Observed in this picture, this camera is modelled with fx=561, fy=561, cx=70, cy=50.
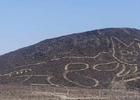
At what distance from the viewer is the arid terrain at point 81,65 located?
287ft

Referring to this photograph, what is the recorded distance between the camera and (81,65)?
3866 inches

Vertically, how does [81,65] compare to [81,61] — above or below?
below

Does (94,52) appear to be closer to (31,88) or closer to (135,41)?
(135,41)

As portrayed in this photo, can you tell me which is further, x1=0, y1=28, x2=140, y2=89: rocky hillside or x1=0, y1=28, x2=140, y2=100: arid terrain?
x1=0, y1=28, x2=140, y2=89: rocky hillside

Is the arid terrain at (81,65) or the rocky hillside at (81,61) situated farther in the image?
the rocky hillside at (81,61)

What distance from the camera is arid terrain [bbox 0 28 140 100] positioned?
287 feet

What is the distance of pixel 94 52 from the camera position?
4050 inches

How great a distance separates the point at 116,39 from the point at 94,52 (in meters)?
6.04

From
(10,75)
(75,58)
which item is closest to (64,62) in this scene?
(75,58)

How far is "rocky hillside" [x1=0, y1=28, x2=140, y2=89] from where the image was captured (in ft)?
301

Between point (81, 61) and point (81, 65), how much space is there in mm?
1757

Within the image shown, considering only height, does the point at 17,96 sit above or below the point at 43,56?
below

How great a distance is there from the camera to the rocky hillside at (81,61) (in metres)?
91.8

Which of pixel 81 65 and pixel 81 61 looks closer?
pixel 81 65
